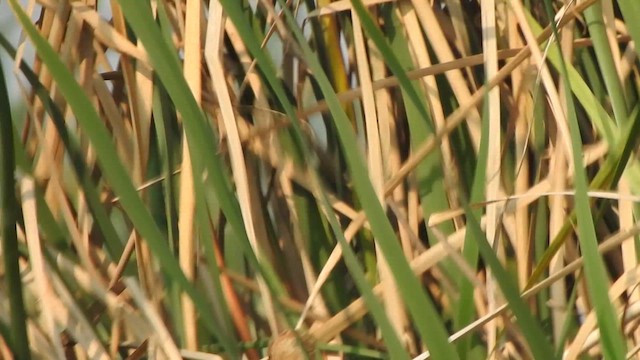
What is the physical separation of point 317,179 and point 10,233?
121mm

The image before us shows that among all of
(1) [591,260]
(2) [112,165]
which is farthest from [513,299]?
(2) [112,165]

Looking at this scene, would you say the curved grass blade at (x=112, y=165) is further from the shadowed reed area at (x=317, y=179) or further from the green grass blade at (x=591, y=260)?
the green grass blade at (x=591, y=260)

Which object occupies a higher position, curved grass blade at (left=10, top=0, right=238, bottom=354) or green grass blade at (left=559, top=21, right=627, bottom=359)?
curved grass blade at (left=10, top=0, right=238, bottom=354)

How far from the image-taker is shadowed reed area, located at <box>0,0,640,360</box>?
0.39 meters

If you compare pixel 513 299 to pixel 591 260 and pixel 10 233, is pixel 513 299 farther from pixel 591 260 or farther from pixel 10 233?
pixel 10 233

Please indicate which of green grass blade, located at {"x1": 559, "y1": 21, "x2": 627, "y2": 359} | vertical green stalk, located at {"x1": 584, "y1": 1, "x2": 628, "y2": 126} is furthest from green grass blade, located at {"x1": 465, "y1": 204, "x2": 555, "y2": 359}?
vertical green stalk, located at {"x1": 584, "y1": 1, "x2": 628, "y2": 126}

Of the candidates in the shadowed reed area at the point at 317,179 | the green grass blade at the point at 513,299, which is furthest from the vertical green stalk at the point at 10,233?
the green grass blade at the point at 513,299

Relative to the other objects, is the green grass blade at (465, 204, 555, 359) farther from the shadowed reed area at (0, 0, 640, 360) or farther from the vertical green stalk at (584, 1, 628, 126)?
the vertical green stalk at (584, 1, 628, 126)

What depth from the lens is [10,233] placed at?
0.37 m

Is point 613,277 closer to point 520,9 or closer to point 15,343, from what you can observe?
point 520,9

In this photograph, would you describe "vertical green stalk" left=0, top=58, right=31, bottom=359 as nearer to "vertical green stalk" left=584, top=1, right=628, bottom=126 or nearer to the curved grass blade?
the curved grass blade

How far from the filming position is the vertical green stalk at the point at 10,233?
0.35 meters

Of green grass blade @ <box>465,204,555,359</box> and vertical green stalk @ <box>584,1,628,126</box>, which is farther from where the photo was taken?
vertical green stalk @ <box>584,1,628,126</box>

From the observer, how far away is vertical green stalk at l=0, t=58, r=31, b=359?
35cm
